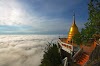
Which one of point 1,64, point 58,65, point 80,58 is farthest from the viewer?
point 1,64

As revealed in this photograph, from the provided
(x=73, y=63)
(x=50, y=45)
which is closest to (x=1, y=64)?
(x=50, y=45)

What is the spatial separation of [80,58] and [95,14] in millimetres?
9008

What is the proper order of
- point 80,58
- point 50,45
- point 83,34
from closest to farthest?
point 83,34
point 80,58
point 50,45

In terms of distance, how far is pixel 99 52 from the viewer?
18281 millimetres

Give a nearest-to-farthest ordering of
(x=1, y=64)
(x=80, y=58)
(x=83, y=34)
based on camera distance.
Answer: (x=83, y=34)
(x=80, y=58)
(x=1, y=64)

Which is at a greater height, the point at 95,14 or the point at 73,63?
the point at 95,14

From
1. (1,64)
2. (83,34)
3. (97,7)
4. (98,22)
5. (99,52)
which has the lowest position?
(1,64)

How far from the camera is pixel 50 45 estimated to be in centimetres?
4044

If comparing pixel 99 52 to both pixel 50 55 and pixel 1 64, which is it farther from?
pixel 1 64

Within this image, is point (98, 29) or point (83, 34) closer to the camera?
point (98, 29)

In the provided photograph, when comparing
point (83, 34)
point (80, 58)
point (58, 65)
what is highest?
point (83, 34)

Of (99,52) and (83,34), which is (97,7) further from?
(99,52)

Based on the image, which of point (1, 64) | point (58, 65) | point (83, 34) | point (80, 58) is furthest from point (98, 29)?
point (1, 64)

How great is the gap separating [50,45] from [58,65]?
1060 centimetres
